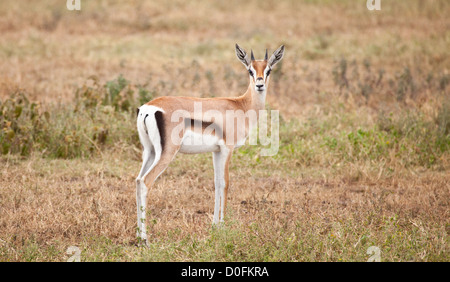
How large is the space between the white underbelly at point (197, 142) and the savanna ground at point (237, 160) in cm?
74

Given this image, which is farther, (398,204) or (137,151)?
(137,151)

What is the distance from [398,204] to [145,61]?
8.95 metres

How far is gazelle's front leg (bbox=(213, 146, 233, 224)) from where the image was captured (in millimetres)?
5559

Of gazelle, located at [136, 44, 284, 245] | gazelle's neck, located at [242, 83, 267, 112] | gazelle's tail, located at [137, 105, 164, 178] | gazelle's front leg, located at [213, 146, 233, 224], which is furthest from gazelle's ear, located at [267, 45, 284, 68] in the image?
gazelle's tail, located at [137, 105, 164, 178]

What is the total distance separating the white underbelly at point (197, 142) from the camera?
17.5 ft

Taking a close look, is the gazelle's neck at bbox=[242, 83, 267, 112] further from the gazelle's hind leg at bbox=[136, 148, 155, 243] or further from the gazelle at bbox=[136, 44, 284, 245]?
the gazelle's hind leg at bbox=[136, 148, 155, 243]

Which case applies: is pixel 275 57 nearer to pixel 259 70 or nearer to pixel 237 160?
pixel 259 70

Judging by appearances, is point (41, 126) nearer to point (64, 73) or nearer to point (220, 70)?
point (64, 73)

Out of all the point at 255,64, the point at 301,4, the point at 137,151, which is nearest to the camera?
the point at 255,64

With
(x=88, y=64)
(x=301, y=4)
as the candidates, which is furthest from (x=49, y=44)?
(x=301, y=4)

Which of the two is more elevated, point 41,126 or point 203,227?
point 41,126

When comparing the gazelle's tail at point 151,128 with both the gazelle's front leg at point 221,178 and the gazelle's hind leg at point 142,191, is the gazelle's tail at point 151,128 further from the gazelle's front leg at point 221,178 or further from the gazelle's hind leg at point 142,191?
the gazelle's front leg at point 221,178

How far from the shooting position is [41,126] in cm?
790
